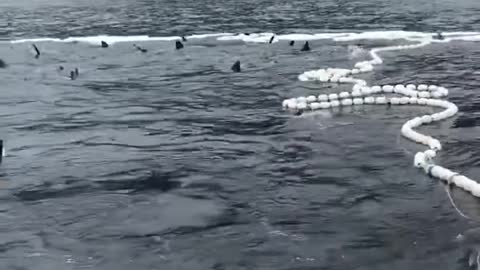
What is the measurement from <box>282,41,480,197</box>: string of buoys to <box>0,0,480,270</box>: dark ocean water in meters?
0.25

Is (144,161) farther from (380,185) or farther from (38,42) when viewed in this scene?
(38,42)

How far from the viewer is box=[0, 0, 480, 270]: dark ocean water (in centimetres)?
883

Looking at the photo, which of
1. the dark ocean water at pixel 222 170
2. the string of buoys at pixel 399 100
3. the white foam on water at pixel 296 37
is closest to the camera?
the dark ocean water at pixel 222 170

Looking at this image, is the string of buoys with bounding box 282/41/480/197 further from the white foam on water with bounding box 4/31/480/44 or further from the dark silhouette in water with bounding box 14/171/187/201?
the white foam on water with bounding box 4/31/480/44

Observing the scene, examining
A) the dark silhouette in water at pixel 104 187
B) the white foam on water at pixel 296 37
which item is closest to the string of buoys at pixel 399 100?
the dark silhouette in water at pixel 104 187

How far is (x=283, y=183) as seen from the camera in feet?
36.8

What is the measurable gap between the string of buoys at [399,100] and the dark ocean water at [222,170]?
0.25m

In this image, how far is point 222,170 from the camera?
39.7 ft

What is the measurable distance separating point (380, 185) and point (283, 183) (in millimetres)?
1647

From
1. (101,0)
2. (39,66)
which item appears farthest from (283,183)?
(101,0)

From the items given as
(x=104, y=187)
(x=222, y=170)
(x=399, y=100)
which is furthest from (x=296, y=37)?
(x=104, y=187)

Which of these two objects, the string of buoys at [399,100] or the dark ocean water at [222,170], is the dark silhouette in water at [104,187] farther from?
the string of buoys at [399,100]

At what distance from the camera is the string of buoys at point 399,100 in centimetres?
1182

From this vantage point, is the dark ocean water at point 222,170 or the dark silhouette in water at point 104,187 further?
the dark silhouette in water at point 104,187
